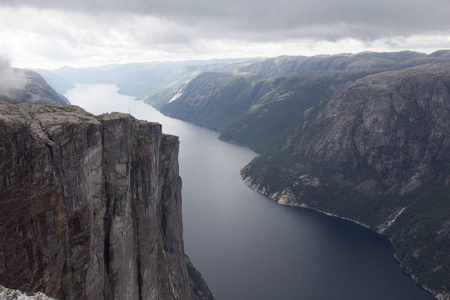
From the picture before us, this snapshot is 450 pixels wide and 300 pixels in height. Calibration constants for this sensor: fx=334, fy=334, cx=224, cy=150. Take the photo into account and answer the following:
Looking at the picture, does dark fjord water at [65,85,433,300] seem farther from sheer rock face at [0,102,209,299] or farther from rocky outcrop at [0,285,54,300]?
rocky outcrop at [0,285,54,300]

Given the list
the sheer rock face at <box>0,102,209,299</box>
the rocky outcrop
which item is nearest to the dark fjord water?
the sheer rock face at <box>0,102,209,299</box>

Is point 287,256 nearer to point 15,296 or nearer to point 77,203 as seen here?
point 77,203

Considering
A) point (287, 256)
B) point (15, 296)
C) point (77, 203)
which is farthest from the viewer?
point (287, 256)

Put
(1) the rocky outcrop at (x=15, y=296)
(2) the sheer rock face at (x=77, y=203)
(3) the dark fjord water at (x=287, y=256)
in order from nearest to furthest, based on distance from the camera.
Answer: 1. (1) the rocky outcrop at (x=15, y=296)
2. (2) the sheer rock face at (x=77, y=203)
3. (3) the dark fjord water at (x=287, y=256)

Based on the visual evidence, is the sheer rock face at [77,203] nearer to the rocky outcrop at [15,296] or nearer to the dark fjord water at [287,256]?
the rocky outcrop at [15,296]

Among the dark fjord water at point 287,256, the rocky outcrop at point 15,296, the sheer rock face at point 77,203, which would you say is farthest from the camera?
the dark fjord water at point 287,256

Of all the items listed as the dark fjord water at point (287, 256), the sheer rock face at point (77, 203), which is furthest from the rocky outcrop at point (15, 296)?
the dark fjord water at point (287, 256)

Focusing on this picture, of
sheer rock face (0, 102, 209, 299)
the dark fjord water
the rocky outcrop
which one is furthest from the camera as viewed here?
the dark fjord water

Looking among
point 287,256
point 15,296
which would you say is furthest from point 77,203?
point 287,256

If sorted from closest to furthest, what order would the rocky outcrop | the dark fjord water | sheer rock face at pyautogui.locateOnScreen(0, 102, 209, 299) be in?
the rocky outcrop, sheer rock face at pyautogui.locateOnScreen(0, 102, 209, 299), the dark fjord water
